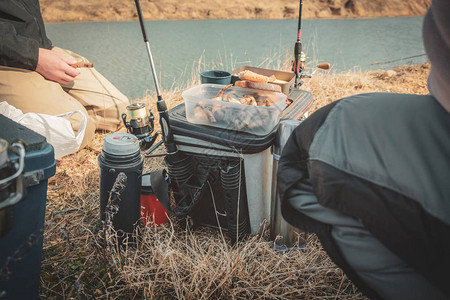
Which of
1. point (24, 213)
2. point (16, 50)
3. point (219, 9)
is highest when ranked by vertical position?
point (219, 9)

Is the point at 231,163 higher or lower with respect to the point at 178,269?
higher

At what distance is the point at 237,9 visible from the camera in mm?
23703

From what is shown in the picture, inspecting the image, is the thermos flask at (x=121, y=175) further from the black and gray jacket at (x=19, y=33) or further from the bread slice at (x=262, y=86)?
the black and gray jacket at (x=19, y=33)

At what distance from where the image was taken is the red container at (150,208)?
64.9 inches

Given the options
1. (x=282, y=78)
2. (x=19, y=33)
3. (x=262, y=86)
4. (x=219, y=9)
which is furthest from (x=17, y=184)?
(x=219, y=9)

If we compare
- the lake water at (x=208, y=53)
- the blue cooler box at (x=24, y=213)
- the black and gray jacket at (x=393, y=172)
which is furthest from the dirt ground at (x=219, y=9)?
the black and gray jacket at (x=393, y=172)

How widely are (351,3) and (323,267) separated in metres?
29.0

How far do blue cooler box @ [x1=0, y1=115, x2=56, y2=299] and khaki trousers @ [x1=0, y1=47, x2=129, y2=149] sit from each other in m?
1.30

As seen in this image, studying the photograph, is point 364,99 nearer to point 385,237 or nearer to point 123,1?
point 385,237

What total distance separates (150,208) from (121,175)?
0.43 m

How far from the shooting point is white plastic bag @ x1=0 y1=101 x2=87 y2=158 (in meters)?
1.99

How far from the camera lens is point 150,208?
1.70m

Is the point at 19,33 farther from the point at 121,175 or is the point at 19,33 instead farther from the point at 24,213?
the point at 24,213

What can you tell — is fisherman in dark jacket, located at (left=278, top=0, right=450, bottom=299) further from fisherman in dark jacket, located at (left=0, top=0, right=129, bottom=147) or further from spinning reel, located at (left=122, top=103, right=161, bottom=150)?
fisherman in dark jacket, located at (left=0, top=0, right=129, bottom=147)
